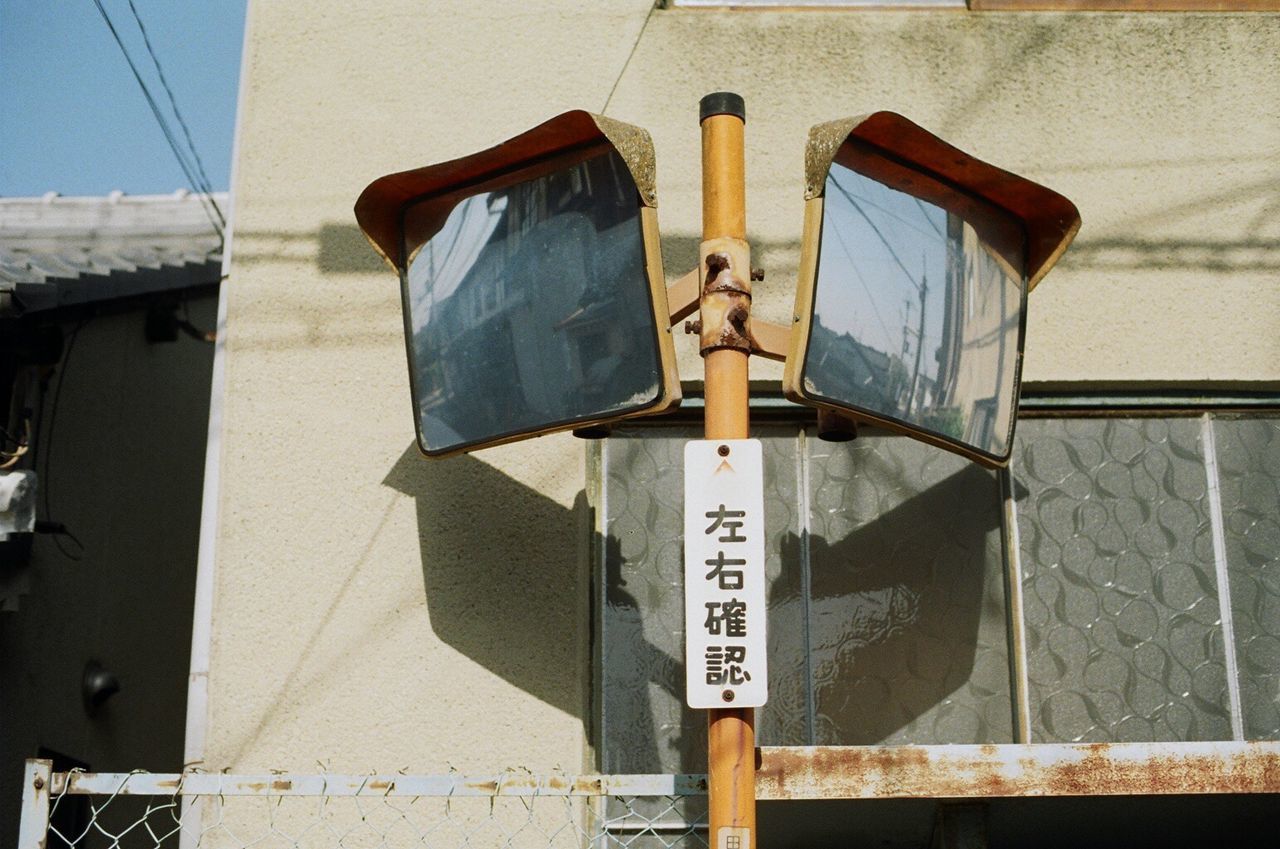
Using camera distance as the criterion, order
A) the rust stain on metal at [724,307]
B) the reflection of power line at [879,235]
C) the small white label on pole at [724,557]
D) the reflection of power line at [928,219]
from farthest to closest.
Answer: the reflection of power line at [928,219]
the reflection of power line at [879,235]
the rust stain on metal at [724,307]
the small white label on pole at [724,557]

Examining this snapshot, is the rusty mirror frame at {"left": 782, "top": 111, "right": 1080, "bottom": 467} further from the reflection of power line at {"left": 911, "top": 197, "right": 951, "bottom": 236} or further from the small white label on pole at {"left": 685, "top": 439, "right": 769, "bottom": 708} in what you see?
the small white label on pole at {"left": 685, "top": 439, "right": 769, "bottom": 708}

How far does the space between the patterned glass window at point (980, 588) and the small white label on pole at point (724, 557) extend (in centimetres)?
154

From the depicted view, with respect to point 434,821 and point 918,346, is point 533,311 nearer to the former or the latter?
point 918,346

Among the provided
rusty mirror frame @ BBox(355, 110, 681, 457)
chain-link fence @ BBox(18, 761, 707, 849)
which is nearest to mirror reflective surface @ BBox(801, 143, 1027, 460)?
rusty mirror frame @ BBox(355, 110, 681, 457)

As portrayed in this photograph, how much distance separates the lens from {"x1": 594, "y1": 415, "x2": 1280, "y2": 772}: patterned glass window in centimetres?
496

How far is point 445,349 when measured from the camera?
4.33 meters

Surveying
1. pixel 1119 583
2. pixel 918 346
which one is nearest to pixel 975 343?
pixel 918 346

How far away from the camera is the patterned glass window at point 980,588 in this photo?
4.96m

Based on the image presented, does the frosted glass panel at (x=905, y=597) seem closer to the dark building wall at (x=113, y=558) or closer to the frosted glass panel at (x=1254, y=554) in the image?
the frosted glass panel at (x=1254, y=554)

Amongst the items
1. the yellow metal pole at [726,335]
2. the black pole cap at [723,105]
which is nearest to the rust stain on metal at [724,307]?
the yellow metal pole at [726,335]

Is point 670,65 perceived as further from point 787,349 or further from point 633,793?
point 633,793

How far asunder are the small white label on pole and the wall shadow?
4.88 feet

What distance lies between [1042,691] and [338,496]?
267 cm

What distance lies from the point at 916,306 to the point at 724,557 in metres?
1.08
